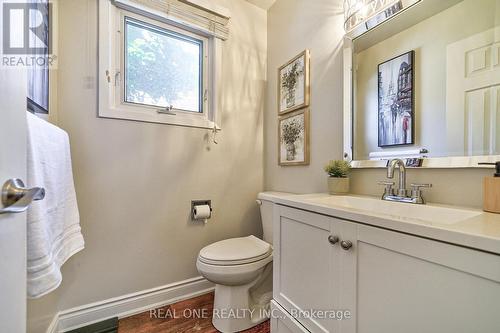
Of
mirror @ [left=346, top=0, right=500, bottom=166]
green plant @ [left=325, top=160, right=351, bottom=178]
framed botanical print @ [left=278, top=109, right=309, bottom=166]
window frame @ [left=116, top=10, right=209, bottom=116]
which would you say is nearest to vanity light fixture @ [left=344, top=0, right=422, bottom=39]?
mirror @ [left=346, top=0, right=500, bottom=166]

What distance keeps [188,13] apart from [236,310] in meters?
2.03

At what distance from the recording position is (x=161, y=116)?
59.6 inches

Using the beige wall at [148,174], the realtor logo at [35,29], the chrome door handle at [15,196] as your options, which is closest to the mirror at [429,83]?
the beige wall at [148,174]

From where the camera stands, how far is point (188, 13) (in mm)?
1570

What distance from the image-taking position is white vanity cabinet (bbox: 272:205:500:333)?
1.53 feet

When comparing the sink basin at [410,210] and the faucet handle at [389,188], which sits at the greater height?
the faucet handle at [389,188]

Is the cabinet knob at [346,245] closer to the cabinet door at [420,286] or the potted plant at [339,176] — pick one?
the cabinet door at [420,286]

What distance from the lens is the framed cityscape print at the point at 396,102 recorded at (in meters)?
0.99

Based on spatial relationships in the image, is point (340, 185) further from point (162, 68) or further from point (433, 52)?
Answer: point (162, 68)

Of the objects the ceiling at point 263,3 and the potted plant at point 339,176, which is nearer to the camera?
the potted plant at point 339,176

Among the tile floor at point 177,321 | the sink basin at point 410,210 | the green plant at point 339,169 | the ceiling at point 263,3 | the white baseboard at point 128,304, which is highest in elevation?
the ceiling at point 263,3

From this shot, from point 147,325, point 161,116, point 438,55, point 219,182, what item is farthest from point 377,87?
point 147,325

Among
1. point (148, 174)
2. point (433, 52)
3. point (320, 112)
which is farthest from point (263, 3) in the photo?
point (148, 174)

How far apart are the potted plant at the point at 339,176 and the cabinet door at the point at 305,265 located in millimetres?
376
